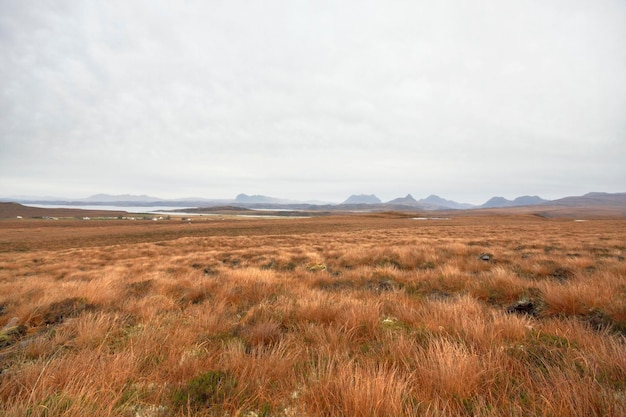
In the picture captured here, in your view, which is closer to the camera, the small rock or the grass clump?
the grass clump

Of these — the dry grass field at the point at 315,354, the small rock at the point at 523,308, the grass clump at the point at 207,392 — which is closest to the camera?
the dry grass field at the point at 315,354

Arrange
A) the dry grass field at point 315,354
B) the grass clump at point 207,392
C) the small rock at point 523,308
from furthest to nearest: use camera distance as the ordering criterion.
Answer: the small rock at point 523,308
the grass clump at point 207,392
the dry grass field at point 315,354

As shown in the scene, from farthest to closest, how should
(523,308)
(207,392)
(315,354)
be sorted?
(523,308) → (315,354) → (207,392)

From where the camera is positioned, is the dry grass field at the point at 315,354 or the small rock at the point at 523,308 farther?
the small rock at the point at 523,308

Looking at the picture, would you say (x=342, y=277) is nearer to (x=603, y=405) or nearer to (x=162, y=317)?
(x=162, y=317)

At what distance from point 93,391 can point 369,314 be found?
3.12m

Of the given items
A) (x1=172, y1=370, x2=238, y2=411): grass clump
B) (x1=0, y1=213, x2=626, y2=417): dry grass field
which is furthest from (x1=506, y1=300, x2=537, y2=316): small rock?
(x1=172, y1=370, x2=238, y2=411): grass clump

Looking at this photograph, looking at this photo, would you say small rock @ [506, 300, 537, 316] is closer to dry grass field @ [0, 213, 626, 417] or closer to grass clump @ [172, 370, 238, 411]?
dry grass field @ [0, 213, 626, 417]

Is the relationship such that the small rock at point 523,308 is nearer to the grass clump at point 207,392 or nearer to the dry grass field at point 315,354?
the dry grass field at point 315,354

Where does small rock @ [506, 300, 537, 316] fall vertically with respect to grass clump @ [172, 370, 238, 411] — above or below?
below

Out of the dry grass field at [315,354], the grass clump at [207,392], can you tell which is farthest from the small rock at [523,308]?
the grass clump at [207,392]

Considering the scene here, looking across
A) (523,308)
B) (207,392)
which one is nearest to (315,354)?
(207,392)

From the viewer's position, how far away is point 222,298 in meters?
5.52

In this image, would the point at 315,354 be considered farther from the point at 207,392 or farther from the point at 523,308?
the point at 523,308
